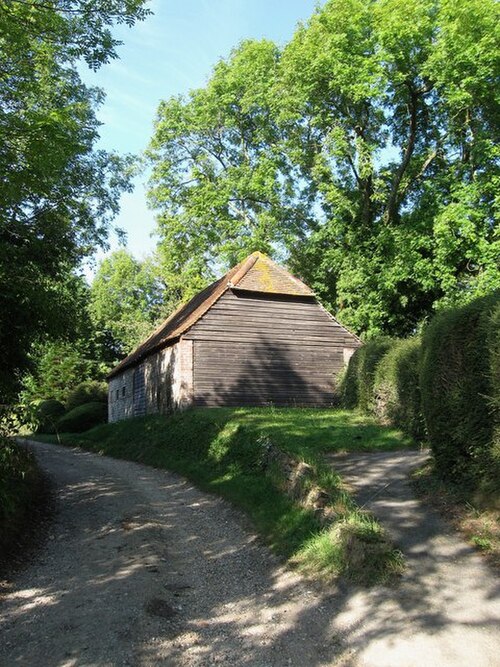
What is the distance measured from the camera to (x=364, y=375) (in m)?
18.7

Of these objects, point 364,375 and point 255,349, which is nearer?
point 364,375

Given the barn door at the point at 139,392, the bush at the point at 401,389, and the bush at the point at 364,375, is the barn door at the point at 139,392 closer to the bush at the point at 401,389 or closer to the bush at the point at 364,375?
the bush at the point at 364,375

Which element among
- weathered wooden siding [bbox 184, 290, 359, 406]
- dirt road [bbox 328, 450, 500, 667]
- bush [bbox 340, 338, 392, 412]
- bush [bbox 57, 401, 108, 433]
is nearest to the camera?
dirt road [bbox 328, 450, 500, 667]

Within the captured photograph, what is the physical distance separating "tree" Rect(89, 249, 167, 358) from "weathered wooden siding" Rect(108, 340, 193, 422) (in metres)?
18.4

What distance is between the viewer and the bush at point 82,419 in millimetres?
36031

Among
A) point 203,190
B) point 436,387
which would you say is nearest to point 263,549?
point 436,387

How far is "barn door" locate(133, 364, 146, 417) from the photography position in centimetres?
2872

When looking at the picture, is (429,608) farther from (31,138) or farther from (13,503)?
(31,138)

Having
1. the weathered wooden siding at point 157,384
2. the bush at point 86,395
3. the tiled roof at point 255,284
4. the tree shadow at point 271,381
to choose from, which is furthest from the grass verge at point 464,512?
the bush at point 86,395

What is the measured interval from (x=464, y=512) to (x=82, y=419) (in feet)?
106

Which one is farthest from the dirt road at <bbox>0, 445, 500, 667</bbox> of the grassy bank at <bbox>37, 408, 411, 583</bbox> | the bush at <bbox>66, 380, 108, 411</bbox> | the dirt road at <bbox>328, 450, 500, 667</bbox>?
the bush at <bbox>66, 380, 108, 411</bbox>

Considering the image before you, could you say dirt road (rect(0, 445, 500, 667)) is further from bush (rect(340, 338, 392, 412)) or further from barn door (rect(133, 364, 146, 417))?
barn door (rect(133, 364, 146, 417))

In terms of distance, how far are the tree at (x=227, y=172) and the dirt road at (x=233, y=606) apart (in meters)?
26.1

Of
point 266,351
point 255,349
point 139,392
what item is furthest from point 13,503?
point 139,392
